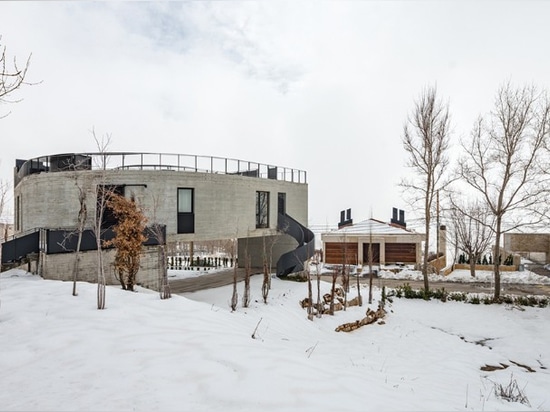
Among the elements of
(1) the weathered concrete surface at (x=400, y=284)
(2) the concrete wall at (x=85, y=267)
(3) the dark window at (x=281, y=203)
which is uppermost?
(3) the dark window at (x=281, y=203)

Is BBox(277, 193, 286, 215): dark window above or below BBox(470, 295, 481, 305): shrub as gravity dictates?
above

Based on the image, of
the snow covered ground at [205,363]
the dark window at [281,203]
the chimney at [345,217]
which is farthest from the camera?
the chimney at [345,217]

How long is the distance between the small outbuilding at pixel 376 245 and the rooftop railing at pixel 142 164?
38.4 feet

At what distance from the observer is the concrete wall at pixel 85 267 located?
12016mm

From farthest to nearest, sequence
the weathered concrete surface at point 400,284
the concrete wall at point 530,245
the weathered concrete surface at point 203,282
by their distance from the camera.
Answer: the concrete wall at point 530,245 → the weathered concrete surface at point 400,284 → the weathered concrete surface at point 203,282

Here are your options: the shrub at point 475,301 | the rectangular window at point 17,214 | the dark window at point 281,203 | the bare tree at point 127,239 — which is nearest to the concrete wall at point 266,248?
the dark window at point 281,203

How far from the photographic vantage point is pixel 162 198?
56.4 ft

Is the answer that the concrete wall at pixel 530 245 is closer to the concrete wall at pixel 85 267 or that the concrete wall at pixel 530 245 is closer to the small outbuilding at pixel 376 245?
the small outbuilding at pixel 376 245

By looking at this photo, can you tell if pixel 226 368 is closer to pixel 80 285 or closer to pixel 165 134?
pixel 80 285

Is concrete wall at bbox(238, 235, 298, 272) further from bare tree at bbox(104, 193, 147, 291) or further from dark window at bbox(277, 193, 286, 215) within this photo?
bare tree at bbox(104, 193, 147, 291)

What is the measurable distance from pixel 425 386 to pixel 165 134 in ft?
118

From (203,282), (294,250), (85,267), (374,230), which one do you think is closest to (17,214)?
(85,267)

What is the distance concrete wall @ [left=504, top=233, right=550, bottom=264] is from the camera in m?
33.0

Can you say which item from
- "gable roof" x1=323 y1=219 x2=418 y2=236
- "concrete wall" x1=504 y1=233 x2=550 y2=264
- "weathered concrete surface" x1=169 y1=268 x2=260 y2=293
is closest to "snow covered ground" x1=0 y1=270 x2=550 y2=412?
"weathered concrete surface" x1=169 y1=268 x2=260 y2=293
